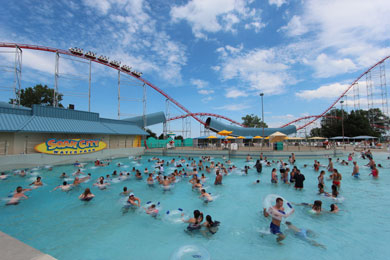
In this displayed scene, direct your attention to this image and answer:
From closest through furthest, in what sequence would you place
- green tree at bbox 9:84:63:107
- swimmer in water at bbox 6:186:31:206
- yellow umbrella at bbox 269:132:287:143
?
swimmer in water at bbox 6:186:31:206 < yellow umbrella at bbox 269:132:287:143 < green tree at bbox 9:84:63:107

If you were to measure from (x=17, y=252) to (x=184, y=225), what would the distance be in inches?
168

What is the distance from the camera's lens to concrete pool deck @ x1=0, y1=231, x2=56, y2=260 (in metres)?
2.71

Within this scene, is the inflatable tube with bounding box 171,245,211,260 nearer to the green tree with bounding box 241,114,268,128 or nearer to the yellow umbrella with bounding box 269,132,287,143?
the yellow umbrella with bounding box 269,132,287,143

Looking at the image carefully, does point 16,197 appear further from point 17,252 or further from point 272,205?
point 272,205

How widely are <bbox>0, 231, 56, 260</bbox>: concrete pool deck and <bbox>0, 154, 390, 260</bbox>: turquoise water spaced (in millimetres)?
1814

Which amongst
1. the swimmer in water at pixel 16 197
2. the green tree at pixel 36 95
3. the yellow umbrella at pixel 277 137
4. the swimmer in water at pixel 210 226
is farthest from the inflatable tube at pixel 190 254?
the green tree at pixel 36 95

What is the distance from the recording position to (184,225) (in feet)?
20.2

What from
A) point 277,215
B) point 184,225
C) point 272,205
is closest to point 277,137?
point 272,205

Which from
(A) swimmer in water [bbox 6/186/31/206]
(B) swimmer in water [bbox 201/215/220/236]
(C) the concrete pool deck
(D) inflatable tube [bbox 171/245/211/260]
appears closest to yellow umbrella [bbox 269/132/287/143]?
(B) swimmer in water [bbox 201/215/220/236]

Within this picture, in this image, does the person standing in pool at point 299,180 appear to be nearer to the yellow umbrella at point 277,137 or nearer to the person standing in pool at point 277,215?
the person standing in pool at point 277,215

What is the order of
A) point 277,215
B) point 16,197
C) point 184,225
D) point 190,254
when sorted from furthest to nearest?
point 16,197
point 184,225
point 277,215
point 190,254

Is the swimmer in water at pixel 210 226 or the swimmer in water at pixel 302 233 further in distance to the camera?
the swimmer in water at pixel 210 226

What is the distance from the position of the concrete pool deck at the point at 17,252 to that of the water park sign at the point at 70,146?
16313mm

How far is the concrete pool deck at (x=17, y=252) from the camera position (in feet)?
8.91
